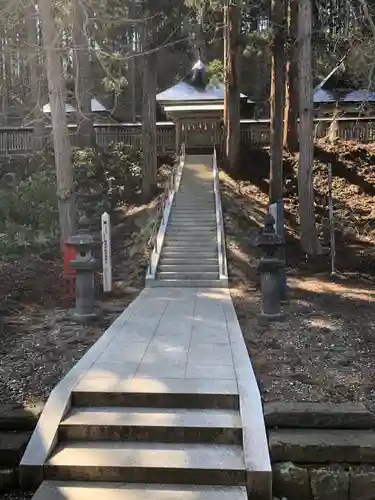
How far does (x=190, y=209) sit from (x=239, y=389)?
40.9 ft

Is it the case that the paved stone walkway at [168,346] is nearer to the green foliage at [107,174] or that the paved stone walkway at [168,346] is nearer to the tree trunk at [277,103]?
the tree trunk at [277,103]

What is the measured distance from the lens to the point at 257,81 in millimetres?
40062

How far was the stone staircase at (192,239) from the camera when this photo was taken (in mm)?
12562

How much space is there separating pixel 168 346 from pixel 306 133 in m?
9.05

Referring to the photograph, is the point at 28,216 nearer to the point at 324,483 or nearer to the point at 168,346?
the point at 168,346

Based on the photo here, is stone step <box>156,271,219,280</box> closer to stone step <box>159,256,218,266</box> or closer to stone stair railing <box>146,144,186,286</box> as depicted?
stone stair railing <box>146,144,186,286</box>

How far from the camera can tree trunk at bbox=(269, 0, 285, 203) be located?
15.8m

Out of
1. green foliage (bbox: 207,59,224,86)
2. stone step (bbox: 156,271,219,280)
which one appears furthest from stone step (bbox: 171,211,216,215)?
green foliage (bbox: 207,59,224,86)

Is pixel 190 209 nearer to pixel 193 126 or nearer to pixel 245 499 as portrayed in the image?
pixel 193 126

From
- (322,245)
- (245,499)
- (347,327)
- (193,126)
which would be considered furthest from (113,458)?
(193,126)

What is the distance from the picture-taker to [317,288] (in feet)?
37.4

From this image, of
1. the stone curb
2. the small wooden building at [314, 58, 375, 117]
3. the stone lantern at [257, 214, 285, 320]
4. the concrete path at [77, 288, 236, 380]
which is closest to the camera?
the stone curb

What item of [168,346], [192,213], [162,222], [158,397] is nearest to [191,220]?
[192,213]

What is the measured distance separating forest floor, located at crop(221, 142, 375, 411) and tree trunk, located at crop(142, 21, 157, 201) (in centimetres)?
294
